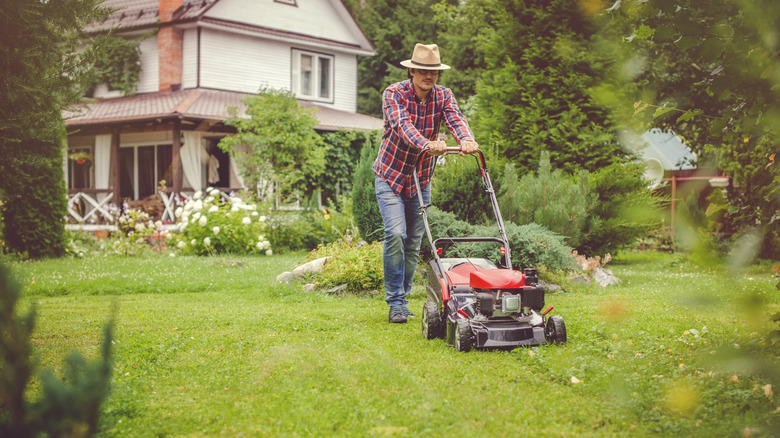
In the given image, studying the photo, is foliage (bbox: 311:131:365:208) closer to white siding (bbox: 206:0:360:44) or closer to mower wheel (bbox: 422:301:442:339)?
white siding (bbox: 206:0:360:44)

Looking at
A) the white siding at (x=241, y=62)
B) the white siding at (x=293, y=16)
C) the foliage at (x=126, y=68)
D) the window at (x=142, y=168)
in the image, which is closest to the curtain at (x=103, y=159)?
the window at (x=142, y=168)

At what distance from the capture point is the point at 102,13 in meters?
4.37

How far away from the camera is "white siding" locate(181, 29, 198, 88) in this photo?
19734 millimetres

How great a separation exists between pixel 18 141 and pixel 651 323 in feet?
14.0

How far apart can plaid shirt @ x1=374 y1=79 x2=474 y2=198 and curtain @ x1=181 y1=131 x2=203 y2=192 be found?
1547 centimetres

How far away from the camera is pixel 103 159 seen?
2144cm

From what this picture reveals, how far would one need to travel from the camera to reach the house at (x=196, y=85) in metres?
19.1

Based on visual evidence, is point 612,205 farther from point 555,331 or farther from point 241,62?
point 241,62

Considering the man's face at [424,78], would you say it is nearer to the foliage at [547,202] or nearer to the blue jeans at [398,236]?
the blue jeans at [398,236]

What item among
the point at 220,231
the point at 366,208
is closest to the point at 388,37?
the point at 220,231

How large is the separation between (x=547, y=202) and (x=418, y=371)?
5.04 m

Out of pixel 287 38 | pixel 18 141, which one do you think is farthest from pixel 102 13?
pixel 287 38

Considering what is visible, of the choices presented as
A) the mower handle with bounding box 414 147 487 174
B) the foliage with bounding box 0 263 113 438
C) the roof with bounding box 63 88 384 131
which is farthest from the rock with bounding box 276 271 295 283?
the roof with bounding box 63 88 384 131

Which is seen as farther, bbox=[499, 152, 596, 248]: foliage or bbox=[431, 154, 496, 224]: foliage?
bbox=[431, 154, 496, 224]: foliage
